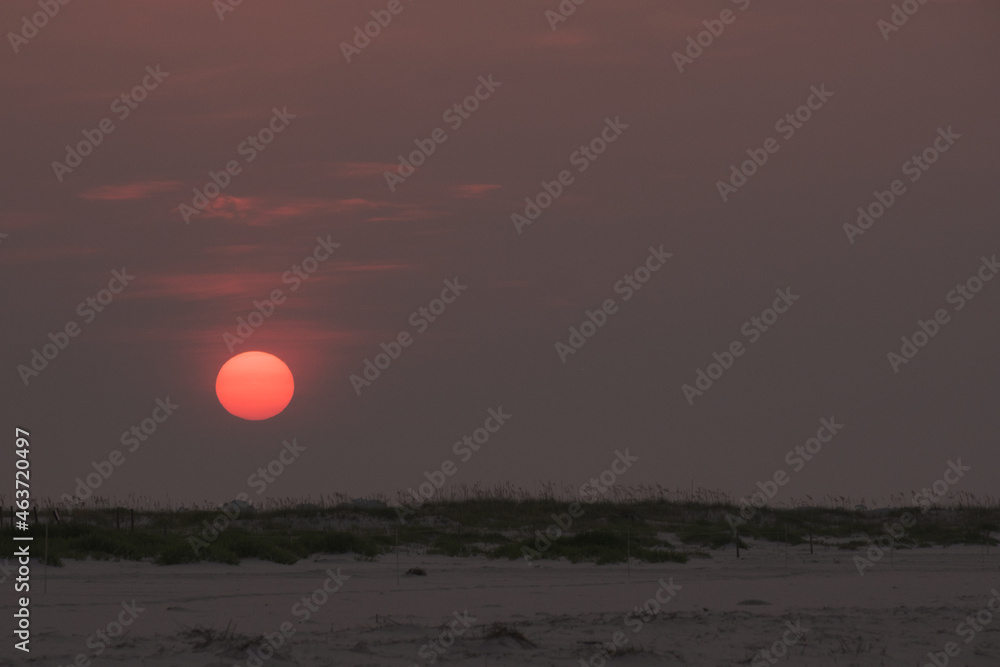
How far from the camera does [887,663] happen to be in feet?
→ 37.7

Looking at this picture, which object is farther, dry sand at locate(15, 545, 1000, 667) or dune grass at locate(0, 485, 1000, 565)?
dune grass at locate(0, 485, 1000, 565)

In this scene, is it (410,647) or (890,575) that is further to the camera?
(890,575)

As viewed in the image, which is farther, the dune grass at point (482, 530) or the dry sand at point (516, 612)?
the dune grass at point (482, 530)

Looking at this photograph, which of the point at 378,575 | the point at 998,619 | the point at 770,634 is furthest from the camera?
the point at 378,575

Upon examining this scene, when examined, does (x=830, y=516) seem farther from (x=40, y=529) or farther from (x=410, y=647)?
(x=410, y=647)

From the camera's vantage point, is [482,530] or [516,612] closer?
[516,612]

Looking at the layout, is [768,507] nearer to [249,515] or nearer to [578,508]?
[578,508]

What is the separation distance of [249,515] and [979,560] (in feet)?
73.6

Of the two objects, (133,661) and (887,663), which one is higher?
(133,661)

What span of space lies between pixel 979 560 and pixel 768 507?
17650 millimetres

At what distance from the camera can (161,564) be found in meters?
20.7

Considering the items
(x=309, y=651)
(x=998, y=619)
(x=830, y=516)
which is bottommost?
(x=830, y=516)

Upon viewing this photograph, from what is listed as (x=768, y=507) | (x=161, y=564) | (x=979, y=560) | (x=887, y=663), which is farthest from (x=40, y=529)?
(x=768, y=507)

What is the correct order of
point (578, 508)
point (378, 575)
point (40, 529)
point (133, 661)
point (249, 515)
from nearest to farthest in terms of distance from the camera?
point (133, 661), point (378, 575), point (40, 529), point (249, 515), point (578, 508)
